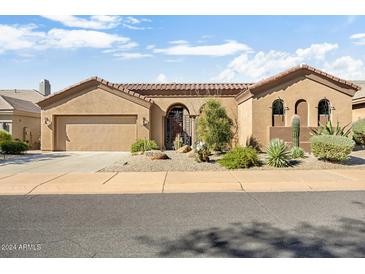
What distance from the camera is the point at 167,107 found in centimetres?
2158

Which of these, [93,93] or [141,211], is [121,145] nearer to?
[93,93]

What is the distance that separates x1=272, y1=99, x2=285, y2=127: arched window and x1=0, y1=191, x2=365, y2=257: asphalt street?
10.0 m

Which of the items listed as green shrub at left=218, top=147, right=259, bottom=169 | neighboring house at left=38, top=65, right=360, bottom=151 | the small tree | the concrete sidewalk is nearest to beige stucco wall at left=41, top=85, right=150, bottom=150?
neighboring house at left=38, top=65, right=360, bottom=151

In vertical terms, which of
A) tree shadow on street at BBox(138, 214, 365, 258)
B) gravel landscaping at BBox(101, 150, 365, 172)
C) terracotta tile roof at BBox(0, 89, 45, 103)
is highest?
terracotta tile roof at BBox(0, 89, 45, 103)

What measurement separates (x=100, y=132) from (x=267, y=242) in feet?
58.3

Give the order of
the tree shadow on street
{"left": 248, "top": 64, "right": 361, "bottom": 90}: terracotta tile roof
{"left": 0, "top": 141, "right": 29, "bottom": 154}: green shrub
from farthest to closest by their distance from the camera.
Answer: {"left": 0, "top": 141, "right": 29, "bottom": 154}: green shrub → {"left": 248, "top": 64, "right": 361, "bottom": 90}: terracotta tile roof → the tree shadow on street

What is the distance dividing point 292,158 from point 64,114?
14.7 meters

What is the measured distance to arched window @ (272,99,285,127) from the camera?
710 inches

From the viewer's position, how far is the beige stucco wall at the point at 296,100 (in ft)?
58.2

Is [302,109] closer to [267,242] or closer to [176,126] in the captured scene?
[176,126]

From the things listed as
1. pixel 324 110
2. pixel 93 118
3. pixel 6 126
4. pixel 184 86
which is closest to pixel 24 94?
pixel 6 126

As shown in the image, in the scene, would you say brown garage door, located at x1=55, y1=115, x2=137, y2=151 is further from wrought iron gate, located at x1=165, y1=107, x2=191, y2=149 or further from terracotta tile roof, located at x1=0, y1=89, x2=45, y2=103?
terracotta tile roof, located at x1=0, y1=89, x2=45, y2=103

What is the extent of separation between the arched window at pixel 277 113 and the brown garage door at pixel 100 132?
8.78m

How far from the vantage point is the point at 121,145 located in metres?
21.2
